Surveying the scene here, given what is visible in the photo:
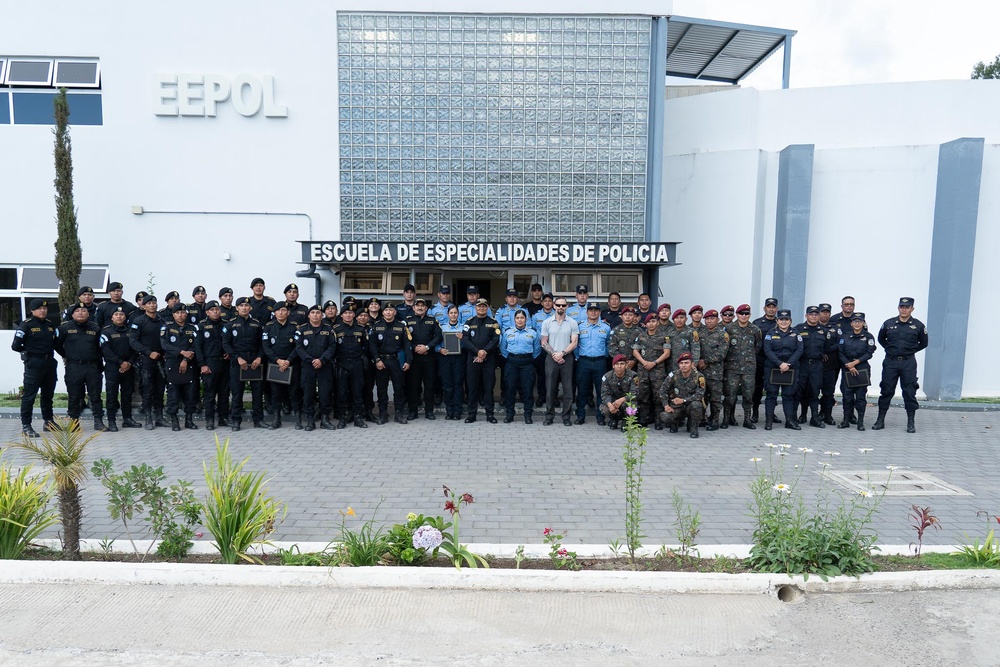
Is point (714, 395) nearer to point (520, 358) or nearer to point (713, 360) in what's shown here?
point (713, 360)

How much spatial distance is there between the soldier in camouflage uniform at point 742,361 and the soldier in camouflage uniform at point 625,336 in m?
1.40

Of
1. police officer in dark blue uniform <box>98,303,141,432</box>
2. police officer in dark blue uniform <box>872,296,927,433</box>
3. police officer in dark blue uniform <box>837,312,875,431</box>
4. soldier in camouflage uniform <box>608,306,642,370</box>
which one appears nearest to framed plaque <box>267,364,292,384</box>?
police officer in dark blue uniform <box>98,303,141,432</box>

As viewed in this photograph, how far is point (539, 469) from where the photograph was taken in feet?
21.5

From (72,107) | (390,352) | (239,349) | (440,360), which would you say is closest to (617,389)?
(440,360)

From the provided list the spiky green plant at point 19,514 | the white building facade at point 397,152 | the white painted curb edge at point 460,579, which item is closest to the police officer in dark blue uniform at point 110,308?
the white building facade at point 397,152

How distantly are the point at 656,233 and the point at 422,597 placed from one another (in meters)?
8.75

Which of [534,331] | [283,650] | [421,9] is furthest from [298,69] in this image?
[283,650]

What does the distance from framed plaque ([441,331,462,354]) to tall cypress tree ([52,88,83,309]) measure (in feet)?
21.6

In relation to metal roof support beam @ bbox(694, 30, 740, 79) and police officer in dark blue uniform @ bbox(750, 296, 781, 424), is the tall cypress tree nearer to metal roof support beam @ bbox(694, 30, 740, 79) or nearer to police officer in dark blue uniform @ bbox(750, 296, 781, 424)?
police officer in dark blue uniform @ bbox(750, 296, 781, 424)

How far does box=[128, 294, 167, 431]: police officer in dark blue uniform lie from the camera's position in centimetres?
840

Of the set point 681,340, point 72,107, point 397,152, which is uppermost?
point 72,107

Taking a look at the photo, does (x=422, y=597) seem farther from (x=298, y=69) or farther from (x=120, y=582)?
(x=298, y=69)

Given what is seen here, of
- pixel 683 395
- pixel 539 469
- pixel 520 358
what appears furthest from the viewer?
pixel 520 358

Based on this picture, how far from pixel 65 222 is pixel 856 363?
12.8 meters
